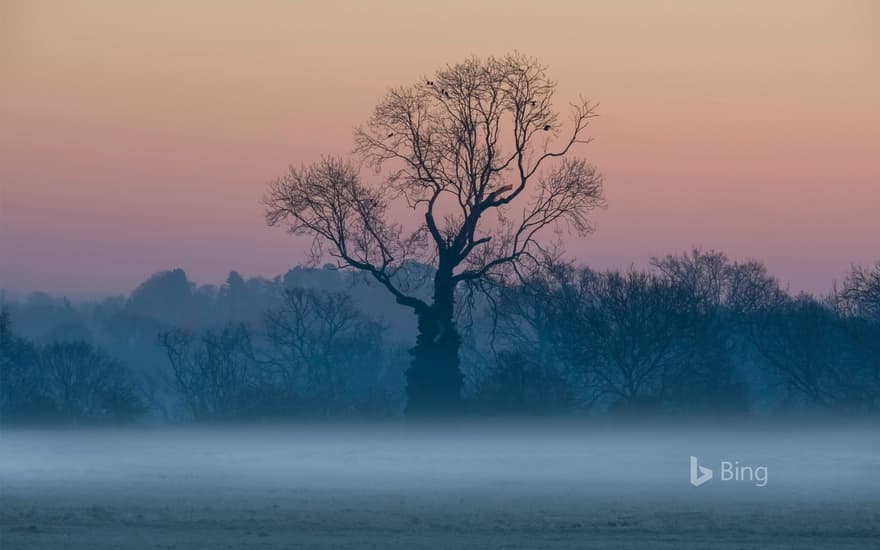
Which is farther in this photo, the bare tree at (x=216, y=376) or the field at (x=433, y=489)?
the bare tree at (x=216, y=376)

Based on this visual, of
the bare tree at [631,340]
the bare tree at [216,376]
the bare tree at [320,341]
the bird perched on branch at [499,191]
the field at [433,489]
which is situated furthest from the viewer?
the bare tree at [320,341]

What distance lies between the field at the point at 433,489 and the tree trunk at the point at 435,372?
1.30 meters

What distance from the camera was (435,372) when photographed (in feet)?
139

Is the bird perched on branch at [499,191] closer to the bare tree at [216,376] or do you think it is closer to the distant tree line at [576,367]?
the distant tree line at [576,367]

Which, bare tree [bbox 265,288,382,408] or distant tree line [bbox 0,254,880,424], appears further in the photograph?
bare tree [bbox 265,288,382,408]

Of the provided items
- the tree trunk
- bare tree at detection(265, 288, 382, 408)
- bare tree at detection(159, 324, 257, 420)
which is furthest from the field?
bare tree at detection(265, 288, 382, 408)

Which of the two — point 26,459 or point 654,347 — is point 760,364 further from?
point 26,459

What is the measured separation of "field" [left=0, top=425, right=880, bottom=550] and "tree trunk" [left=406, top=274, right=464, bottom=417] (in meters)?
1.30

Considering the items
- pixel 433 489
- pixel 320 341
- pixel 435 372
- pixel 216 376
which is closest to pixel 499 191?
pixel 435 372

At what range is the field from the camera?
2028 cm

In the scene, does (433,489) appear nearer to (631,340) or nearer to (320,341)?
(631,340)

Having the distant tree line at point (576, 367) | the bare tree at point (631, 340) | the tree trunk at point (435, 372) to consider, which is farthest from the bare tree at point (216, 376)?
the bare tree at point (631, 340)

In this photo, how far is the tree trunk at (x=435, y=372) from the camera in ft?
137

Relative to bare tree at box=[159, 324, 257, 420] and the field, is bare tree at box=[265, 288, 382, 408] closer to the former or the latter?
bare tree at box=[159, 324, 257, 420]
